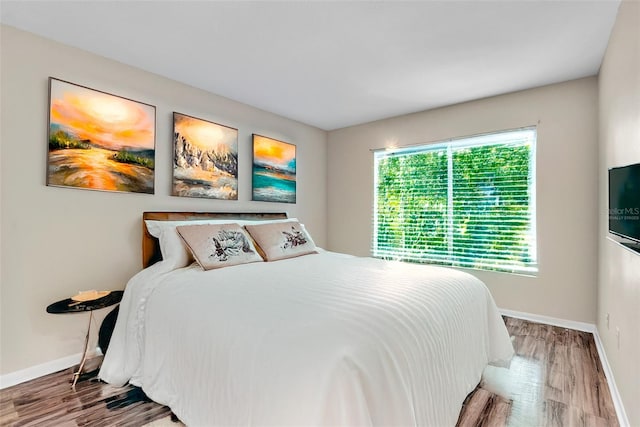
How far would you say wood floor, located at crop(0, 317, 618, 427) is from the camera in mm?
1723

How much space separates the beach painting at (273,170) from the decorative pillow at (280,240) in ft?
2.53

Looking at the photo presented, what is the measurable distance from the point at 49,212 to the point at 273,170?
2279 millimetres

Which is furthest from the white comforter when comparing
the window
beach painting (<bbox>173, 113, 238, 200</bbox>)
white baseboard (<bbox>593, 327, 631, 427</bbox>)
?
the window

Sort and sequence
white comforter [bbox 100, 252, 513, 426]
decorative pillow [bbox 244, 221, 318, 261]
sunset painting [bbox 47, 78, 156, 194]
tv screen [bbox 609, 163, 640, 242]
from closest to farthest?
white comforter [bbox 100, 252, 513, 426] < tv screen [bbox 609, 163, 640, 242] < sunset painting [bbox 47, 78, 156, 194] < decorative pillow [bbox 244, 221, 318, 261]

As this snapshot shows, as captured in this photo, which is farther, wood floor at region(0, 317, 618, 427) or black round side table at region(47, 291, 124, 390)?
black round side table at region(47, 291, 124, 390)

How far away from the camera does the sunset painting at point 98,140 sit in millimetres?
2312

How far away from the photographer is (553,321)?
3.15m

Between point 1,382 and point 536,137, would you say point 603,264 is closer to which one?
point 536,137

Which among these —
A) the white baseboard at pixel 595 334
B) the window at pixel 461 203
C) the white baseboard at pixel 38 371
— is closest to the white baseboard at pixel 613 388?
the white baseboard at pixel 595 334

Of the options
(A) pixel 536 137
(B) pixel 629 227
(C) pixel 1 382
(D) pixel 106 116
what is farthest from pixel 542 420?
(D) pixel 106 116

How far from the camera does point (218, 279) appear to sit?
2.04 m

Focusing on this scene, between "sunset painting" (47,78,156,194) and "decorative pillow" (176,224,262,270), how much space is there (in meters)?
0.73

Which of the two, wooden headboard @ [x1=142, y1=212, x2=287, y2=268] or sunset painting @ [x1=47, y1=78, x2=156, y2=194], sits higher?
sunset painting @ [x1=47, y1=78, x2=156, y2=194]

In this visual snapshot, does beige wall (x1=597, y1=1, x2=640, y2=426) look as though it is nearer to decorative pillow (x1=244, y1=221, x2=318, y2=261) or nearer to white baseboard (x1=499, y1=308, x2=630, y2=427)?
white baseboard (x1=499, y1=308, x2=630, y2=427)
